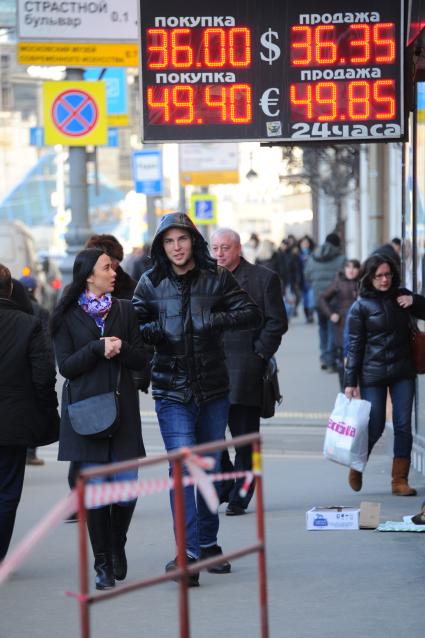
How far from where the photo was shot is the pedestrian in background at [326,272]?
20016mm

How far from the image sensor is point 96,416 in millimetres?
7230

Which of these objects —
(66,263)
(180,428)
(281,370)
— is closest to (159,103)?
(180,428)

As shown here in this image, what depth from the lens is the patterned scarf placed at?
24.2 ft

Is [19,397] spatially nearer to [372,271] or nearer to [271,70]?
[372,271]

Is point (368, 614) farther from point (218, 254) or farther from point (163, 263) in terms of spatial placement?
point (218, 254)

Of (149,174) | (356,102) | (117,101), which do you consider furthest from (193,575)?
(149,174)

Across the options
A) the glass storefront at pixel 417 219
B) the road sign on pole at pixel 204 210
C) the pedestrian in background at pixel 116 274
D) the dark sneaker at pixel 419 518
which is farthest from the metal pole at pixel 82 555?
the road sign on pole at pixel 204 210

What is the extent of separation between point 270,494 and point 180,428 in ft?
10.0

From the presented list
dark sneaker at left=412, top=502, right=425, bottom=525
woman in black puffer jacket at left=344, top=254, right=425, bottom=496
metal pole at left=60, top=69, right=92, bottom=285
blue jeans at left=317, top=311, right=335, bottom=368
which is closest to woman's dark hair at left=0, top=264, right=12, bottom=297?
dark sneaker at left=412, top=502, right=425, bottom=525

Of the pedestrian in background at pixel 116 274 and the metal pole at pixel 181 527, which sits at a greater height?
the pedestrian in background at pixel 116 274

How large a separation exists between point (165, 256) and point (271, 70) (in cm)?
252

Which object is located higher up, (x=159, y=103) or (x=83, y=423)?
(x=159, y=103)

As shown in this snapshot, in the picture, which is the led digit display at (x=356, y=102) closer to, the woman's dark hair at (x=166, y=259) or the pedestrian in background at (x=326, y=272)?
the woman's dark hair at (x=166, y=259)

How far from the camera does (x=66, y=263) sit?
18.9 meters
